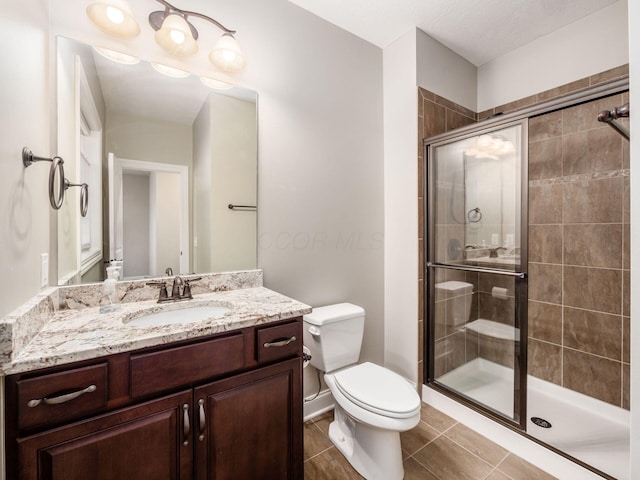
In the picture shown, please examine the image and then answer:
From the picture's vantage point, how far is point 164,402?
966 mm

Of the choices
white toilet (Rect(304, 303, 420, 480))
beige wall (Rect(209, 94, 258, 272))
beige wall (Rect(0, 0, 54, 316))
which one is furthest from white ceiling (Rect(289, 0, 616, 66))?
white toilet (Rect(304, 303, 420, 480))

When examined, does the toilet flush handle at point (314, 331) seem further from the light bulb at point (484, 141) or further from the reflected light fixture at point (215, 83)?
the light bulb at point (484, 141)

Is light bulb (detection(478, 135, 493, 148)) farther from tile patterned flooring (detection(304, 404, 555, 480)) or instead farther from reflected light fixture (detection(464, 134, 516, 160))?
tile patterned flooring (detection(304, 404, 555, 480))

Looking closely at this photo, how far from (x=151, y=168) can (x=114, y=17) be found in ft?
2.10

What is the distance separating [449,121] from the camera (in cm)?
229

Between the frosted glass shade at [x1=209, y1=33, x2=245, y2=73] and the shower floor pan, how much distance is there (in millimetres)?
2414

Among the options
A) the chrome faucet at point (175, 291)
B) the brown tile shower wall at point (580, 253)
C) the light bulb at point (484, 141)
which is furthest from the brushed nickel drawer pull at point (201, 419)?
the brown tile shower wall at point (580, 253)

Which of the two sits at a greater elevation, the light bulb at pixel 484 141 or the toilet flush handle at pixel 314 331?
the light bulb at pixel 484 141

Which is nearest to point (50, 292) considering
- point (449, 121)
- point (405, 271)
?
point (405, 271)

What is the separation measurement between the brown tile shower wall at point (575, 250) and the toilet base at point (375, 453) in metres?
0.77

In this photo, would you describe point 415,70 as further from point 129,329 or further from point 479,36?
point 129,329

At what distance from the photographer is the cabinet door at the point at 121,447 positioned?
0.80 m

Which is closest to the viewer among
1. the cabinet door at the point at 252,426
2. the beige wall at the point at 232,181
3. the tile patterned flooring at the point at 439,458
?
the cabinet door at the point at 252,426

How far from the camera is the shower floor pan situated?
5.00 feet
